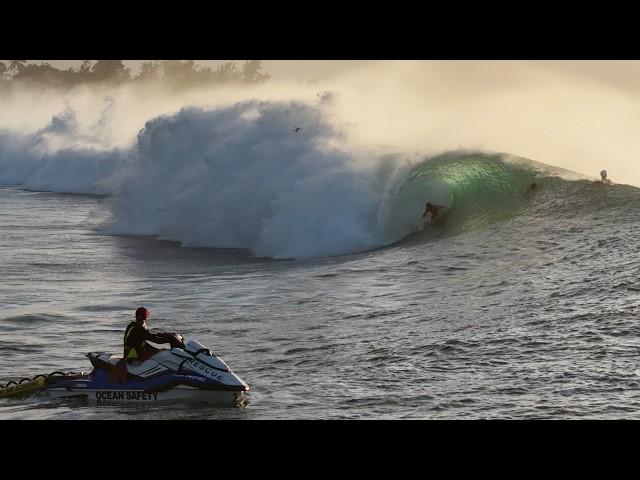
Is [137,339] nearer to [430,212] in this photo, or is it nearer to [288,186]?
[430,212]

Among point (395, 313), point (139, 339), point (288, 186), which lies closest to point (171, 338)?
point (139, 339)

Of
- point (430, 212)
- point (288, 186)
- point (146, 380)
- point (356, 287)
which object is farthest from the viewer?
point (288, 186)

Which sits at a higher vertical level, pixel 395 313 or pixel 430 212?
pixel 430 212

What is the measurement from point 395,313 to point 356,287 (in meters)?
2.83

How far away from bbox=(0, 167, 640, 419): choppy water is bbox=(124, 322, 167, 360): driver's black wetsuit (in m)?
0.68

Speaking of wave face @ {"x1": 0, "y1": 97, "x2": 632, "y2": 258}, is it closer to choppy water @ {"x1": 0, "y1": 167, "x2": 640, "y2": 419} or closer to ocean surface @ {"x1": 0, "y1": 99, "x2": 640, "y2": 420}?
ocean surface @ {"x1": 0, "y1": 99, "x2": 640, "y2": 420}

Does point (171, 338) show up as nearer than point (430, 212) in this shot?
Yes

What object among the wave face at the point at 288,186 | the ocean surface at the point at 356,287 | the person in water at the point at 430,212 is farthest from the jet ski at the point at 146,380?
the person in water at the point at 430,212

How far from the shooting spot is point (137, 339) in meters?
11.9

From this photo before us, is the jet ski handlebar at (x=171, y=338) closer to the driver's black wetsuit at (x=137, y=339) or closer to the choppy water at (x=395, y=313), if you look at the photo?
the driver's black wetsuit at (x=137, y=339)
